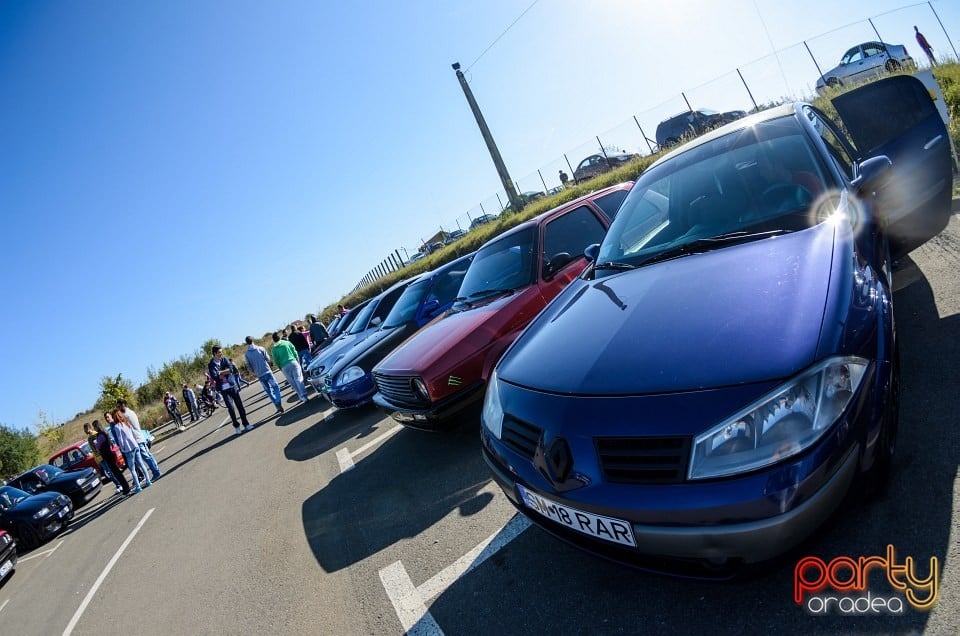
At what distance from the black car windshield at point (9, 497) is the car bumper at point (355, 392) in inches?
367

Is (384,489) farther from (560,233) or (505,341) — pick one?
(560,233)

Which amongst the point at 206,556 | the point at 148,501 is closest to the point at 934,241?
the point at 206,556

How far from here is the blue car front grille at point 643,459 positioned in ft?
4.95

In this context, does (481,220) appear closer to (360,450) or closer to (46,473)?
(46,473)

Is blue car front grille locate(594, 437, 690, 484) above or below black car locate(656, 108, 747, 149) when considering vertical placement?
below

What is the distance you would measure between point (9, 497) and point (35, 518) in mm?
1998

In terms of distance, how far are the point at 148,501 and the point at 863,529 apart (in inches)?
416

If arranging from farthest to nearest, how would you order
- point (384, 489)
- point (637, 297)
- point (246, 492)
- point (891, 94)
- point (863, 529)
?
point (246, 492) < point (384, 489) < point (891, 94) < point (637, 297) < point (863, 529)

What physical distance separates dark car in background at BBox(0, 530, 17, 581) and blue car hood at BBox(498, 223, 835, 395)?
33.2 feet

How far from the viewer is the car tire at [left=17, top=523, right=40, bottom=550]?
9672 millimetres

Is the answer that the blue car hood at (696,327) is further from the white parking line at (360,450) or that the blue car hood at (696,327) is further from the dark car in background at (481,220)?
the dark car in background at (481,220)

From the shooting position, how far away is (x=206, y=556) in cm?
474

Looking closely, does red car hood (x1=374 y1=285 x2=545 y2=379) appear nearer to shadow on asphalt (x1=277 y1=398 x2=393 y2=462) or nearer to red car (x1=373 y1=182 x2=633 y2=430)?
red car (x1=373 y1=182 x2=633 y2=430)

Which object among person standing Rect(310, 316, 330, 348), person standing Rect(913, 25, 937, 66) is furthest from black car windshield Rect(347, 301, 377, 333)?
person standing Rect(913, 25, 937, 66)
